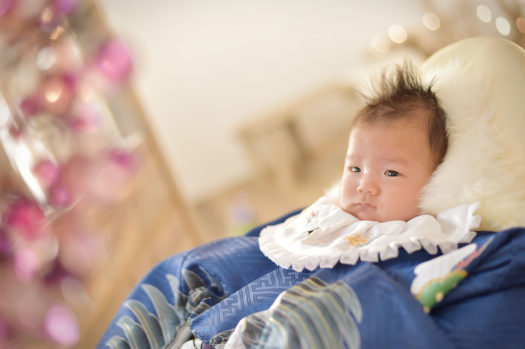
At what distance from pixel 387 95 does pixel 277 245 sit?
15.4 inches

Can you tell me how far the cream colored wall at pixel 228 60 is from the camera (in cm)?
375

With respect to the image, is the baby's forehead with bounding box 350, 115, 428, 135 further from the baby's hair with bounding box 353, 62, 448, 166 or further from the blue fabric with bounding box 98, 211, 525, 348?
the blue fabric with bounding box 98, 211, 525, 348

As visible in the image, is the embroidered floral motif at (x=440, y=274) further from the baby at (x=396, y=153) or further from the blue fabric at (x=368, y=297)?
the baby at (x=396, y=153)

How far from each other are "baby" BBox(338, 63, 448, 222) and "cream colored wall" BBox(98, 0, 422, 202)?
2899mm

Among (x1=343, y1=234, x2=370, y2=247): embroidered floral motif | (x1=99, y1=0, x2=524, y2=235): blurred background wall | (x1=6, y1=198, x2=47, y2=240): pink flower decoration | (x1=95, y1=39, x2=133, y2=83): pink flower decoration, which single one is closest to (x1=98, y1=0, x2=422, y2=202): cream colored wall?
(x1=99, y1=0, x2=524, y2=235): blurred background wall

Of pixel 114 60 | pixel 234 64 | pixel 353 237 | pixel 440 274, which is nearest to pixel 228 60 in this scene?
pixel 234 64

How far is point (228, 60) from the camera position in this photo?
12.8ft

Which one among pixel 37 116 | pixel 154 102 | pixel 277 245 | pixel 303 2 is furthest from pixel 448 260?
pixel 303 2

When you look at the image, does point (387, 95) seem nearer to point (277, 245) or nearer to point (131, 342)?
point (277, 245)

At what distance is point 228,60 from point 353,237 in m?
3.26

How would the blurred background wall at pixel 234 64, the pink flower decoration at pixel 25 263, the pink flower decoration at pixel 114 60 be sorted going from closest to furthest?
the pink flower decoration at pixel 25 263 < the pink flower decoration at pixel 114 60 < the blurred background wall at pixel 234 64

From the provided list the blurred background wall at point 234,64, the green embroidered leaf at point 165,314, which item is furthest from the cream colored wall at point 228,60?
the green embroidered leaf at point 165,314

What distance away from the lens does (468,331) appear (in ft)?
2.10

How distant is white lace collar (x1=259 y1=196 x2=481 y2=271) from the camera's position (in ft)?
2.54
